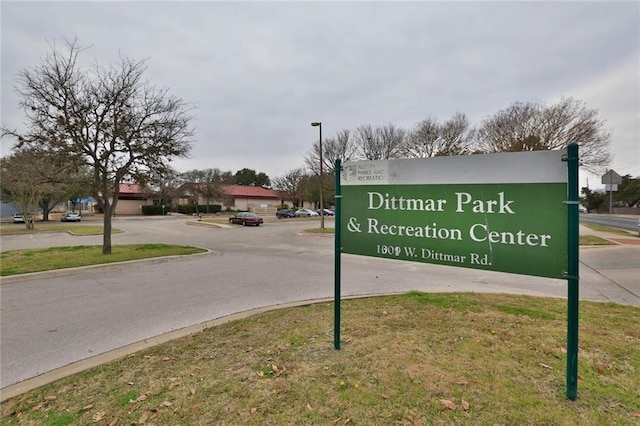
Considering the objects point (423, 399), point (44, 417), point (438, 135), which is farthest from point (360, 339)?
point (438, 135)

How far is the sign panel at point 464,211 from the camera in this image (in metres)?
2.87

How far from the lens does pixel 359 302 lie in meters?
5.77

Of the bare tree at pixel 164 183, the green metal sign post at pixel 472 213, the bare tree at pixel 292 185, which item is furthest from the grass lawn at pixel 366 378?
the bare tree at pixel 292 185

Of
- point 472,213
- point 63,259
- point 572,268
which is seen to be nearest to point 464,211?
point 472,213

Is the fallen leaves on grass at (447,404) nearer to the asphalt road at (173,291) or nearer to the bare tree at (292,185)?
the asphalt road at (173,291)

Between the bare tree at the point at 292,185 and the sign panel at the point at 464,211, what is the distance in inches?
2318

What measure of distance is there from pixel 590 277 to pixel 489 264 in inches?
294

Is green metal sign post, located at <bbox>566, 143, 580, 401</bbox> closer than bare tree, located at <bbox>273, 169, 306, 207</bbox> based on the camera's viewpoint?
Yes

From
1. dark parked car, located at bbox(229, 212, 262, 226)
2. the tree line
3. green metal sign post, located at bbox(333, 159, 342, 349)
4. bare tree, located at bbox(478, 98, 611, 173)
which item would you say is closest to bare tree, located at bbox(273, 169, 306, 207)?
the tree line

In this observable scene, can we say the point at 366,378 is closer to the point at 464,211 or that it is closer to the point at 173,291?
the point at 464,211

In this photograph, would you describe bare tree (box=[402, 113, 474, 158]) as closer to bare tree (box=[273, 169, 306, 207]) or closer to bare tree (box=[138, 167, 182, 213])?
bare tree (box=[138, 167, 182, 213])

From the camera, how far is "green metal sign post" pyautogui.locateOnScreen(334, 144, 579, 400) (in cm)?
279

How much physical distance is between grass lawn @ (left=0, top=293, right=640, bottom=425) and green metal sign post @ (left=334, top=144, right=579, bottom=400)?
400 millimetres

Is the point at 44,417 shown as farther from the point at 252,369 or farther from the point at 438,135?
the point at 438,135
